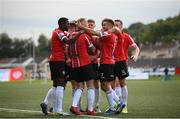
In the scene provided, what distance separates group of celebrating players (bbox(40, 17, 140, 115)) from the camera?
37.3ft

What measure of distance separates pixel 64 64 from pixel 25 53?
127932 mm

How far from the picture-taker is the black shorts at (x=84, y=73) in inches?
449

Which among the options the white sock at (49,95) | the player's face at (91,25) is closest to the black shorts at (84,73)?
the white sock at (49,95)

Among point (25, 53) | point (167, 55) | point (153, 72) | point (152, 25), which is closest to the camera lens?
point (153, 72)

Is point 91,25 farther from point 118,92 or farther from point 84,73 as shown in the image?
point 118,92

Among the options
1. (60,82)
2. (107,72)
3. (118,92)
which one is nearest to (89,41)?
(107,72)

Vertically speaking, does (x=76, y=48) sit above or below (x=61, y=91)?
above

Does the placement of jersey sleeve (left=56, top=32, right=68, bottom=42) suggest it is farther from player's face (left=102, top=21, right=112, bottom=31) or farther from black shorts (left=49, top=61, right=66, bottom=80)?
player's face (left=102, top=21, right=112, bottom=31)

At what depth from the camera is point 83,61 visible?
450 inches

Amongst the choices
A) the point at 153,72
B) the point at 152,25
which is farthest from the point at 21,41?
the point at 153,72

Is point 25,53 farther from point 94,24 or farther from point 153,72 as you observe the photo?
point 94,24

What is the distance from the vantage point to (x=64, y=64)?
1150 cm

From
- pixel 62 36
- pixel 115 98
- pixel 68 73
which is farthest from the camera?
pixel 68 73

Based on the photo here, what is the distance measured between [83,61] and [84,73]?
26cm
